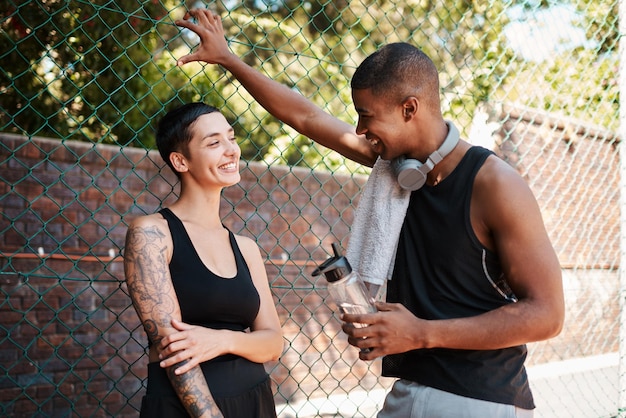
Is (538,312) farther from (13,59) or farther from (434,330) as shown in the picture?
(13,59)

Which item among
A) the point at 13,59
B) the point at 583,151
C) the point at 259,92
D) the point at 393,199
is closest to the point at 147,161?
the point at 13,59

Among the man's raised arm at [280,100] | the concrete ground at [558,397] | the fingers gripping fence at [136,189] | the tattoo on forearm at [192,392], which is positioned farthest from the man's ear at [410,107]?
the concrete ground at [558,397]

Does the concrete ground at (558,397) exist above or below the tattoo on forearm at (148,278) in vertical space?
below

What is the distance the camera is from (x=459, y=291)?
2.05m

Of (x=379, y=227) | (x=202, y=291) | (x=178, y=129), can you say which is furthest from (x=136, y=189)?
(x=379, y=227)

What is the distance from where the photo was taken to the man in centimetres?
192

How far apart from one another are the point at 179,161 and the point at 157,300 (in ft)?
1.85

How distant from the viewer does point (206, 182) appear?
2.48m

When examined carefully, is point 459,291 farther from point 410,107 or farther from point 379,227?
point 410,107

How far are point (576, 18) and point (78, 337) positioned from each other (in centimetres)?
481

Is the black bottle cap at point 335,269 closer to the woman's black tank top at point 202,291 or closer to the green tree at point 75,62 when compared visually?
the woman's black tank top at point 202,291

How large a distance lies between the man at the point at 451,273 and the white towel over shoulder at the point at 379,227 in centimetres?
4

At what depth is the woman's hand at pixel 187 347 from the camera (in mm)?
2135

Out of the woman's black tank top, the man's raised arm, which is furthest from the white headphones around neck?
the woman's black tank top
